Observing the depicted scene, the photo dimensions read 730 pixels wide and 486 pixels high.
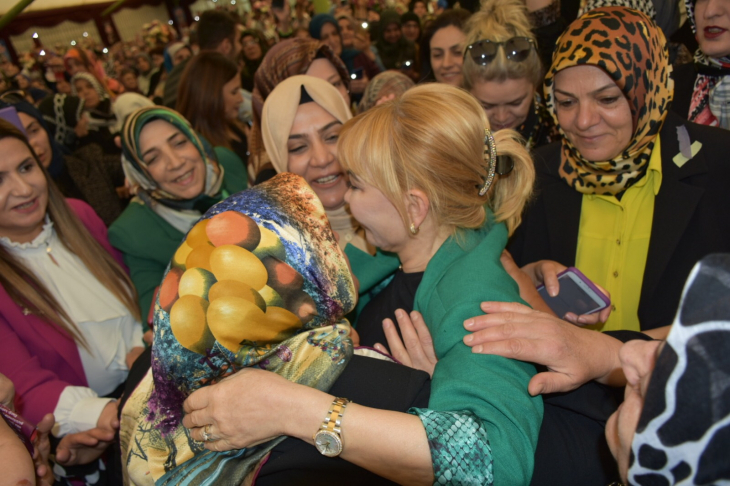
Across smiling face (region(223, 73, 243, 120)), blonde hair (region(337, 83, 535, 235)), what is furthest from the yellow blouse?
smiling face (region(223, 73, 243, 120))

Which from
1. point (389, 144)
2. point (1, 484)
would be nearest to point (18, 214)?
point (1, 484)

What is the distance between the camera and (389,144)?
1551 millimetres

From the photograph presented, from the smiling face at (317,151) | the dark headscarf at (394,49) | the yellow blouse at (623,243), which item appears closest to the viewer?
the yellow blouse at (623,243)

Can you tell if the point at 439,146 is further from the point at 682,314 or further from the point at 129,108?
the point at 129,108

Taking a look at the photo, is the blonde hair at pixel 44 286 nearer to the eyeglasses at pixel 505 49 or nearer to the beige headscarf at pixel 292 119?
the beige headscarf at pixel 292 119

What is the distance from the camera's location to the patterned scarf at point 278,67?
2730 millimetres

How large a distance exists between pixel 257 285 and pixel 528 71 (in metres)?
2.20

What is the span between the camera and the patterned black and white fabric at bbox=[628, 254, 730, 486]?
0.65 m

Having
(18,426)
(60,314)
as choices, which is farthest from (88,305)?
(18,426)

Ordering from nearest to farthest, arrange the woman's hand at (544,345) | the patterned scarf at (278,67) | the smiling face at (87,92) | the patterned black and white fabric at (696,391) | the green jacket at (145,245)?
the patterned black and white fabric at (696,391) < the woman's hand at (544,345) < the green jacket at (145,245) < the patterned scarf at (278,67) < the smiling face at (87,92)

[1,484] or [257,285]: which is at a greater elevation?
[257,285]

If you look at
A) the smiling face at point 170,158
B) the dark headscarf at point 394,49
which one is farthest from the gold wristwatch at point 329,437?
the dark headscarf at point 394,49

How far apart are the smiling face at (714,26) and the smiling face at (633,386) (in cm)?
227

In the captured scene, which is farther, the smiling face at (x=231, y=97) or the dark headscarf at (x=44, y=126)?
the smiling face at (x=231, y=97)
